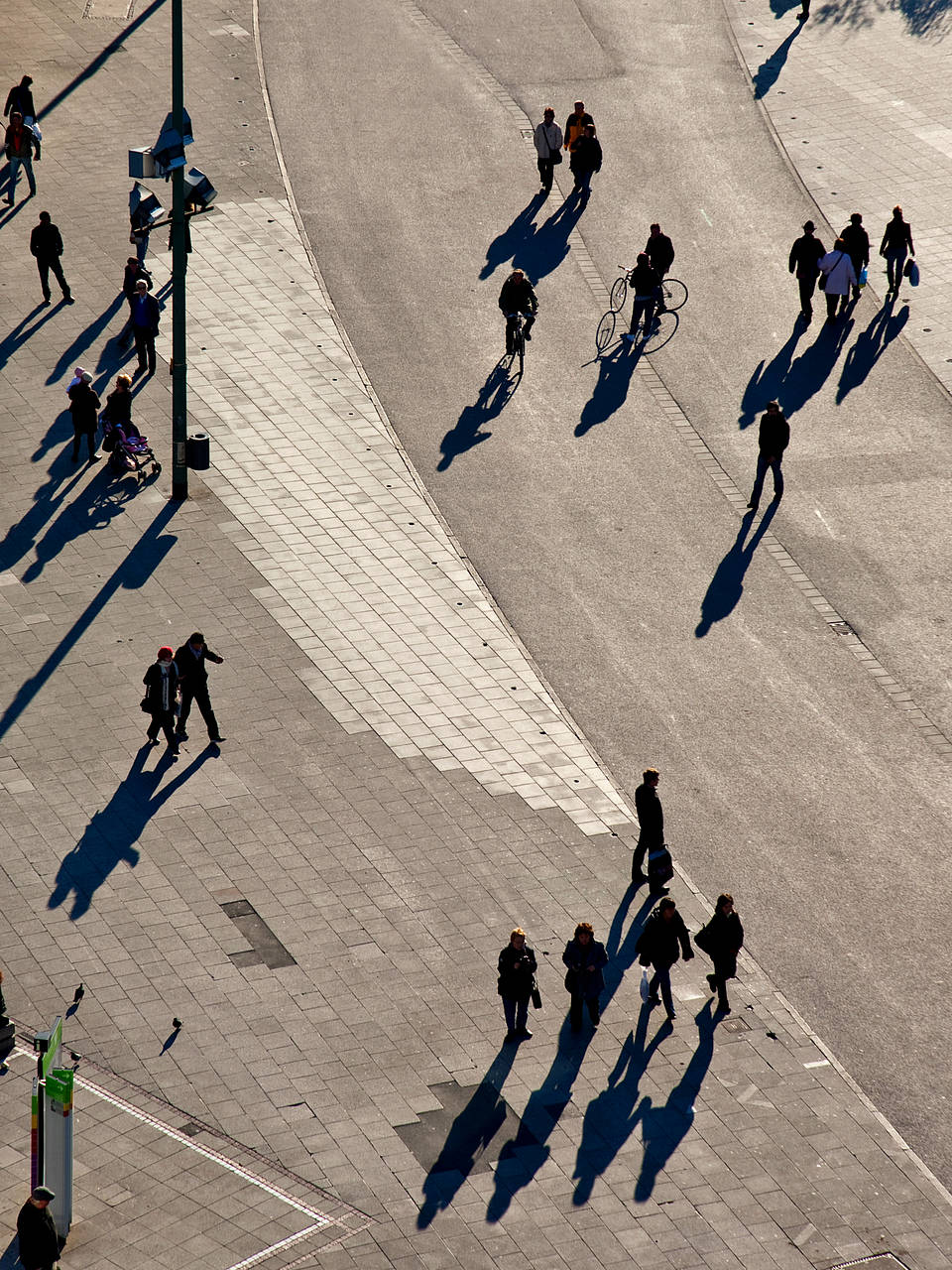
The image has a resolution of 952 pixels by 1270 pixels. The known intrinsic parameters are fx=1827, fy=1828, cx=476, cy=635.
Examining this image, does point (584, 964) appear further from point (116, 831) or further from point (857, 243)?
point (857, 243)

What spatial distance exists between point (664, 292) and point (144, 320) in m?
7.78

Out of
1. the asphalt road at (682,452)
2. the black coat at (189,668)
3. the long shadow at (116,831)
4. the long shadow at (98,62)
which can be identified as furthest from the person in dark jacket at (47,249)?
the long shadow at (116,831)

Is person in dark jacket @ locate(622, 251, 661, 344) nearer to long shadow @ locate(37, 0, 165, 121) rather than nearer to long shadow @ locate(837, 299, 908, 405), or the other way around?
long shadow @ locate(837, 299, 908, 405)

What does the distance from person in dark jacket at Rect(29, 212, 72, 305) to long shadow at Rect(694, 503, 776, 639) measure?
1007 cm

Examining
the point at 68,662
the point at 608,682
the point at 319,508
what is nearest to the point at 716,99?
the point at 319,508

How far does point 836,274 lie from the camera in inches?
1024

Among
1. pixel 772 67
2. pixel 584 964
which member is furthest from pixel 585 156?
pixel 584 964

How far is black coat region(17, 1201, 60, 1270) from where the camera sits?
11352mm

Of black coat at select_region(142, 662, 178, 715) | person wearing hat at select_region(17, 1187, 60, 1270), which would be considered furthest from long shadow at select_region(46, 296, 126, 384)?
person wearing hat at select_region(17, 1187, 60, 1270)

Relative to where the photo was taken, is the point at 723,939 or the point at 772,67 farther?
the point at 772,67

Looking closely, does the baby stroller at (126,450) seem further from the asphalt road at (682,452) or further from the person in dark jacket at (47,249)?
the person in dark jacket at (47,249)

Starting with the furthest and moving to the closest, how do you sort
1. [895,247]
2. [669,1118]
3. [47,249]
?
1. [895,247]
2. [47,249]
3. [669,1118]

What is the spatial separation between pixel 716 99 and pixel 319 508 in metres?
14.6

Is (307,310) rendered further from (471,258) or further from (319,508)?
(319,508)
